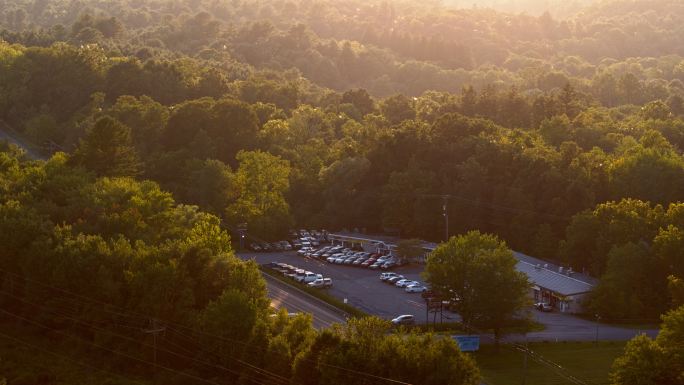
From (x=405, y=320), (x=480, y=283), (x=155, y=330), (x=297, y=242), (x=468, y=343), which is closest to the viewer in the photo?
(x=155, y=330)

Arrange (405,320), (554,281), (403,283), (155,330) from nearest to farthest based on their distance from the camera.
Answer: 1. (155,330)
2. (405,320)
3. (554,281)
4. (403,283)

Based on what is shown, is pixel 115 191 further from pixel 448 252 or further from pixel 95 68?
pixel 95 68

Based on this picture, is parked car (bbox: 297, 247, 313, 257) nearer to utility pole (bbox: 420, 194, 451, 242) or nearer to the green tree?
utility pole (bbox: 420, 194, 451, 242)

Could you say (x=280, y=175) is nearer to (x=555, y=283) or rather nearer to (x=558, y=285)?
(x=555, y=283)

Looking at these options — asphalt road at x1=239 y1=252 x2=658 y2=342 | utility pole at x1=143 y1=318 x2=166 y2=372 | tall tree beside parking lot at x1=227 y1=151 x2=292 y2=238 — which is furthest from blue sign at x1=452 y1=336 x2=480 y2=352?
tall tree beside parking lot at x1=227 y1=151 x2=292 y2=238

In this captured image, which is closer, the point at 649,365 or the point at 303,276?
the point at 649,365

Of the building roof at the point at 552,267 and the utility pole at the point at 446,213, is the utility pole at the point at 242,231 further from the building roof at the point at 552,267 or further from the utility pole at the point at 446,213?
the building roof at the point at 552,267

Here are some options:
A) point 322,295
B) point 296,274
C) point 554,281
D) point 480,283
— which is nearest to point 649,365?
point 480,283

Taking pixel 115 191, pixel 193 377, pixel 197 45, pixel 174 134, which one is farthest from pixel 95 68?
pixel 193 377
